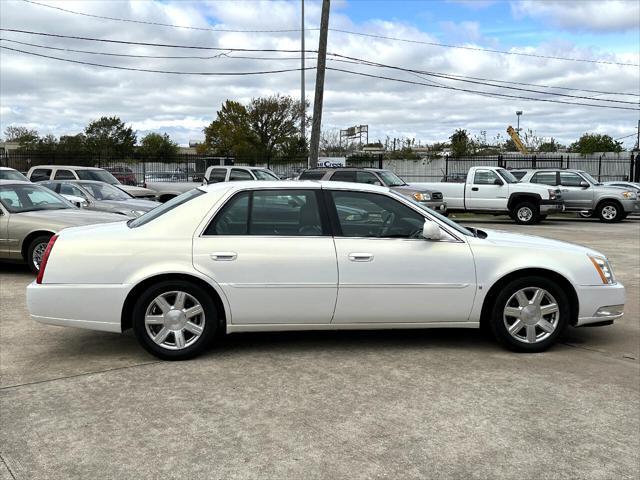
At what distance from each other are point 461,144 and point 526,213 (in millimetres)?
32316

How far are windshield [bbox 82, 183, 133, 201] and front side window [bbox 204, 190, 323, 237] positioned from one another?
903cm

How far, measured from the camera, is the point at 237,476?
3260mm

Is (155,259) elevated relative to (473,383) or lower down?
elevated

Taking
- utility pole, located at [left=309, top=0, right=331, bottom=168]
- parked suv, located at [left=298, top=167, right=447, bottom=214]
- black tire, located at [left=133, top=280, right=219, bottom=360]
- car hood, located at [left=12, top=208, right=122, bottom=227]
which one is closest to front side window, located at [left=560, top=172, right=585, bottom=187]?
parked suv, located at [left=298, top=167, right=447, bottom=214]

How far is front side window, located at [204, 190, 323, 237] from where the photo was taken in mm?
5152

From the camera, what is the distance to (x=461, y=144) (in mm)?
50938

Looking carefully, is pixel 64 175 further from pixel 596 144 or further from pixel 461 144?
pixel 596 144

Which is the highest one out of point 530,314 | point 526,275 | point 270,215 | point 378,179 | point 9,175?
point 378,179

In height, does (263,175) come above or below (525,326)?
above

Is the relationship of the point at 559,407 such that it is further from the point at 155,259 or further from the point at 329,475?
the point at 155,259

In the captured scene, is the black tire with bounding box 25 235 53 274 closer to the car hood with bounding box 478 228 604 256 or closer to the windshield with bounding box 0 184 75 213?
the windshield with bounding box 0 184 75 213

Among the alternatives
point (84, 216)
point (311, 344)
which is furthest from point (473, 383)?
point (84, 216)

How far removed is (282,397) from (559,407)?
1.89 meters

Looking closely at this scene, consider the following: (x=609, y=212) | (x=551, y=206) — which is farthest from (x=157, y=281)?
(x=609, y=212)
